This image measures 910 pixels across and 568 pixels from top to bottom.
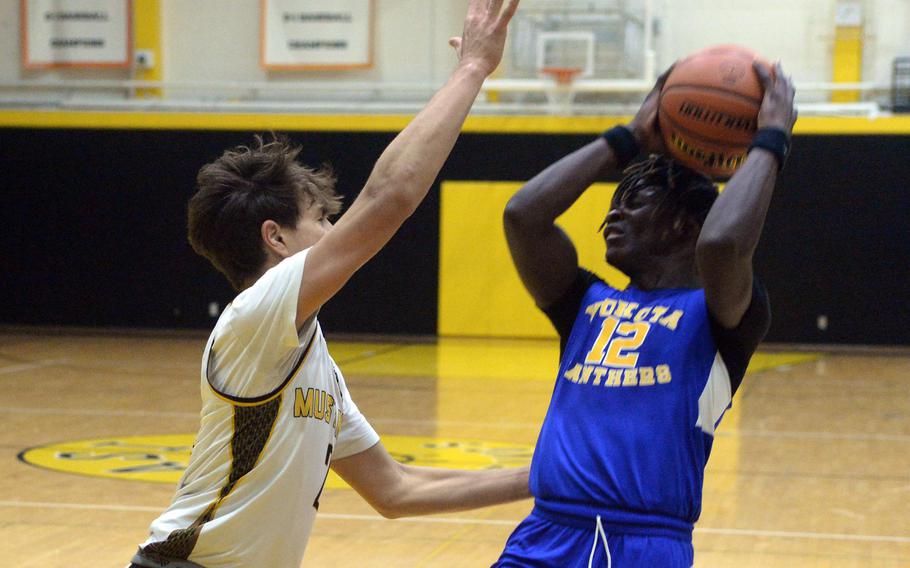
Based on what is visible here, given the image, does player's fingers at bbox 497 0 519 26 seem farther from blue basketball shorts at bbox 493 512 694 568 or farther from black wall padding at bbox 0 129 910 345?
black wall padding at bbox 0 129 910 345

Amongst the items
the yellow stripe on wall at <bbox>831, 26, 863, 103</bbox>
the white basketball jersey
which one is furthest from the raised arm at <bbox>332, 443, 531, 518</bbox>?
the yellow stripe on wall at <bbox>831, 26, 863, 103</bbox>

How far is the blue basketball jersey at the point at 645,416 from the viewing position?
229cm

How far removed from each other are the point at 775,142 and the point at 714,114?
0.25m

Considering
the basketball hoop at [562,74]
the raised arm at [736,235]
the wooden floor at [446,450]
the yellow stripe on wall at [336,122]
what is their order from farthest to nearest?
the basketball hoop at [562,74], the yellow stripe on wall at [336,122], the wooden floor at [446,450], the raised arm at [736,235]

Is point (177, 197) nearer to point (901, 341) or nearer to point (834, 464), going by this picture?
point (901, 341)

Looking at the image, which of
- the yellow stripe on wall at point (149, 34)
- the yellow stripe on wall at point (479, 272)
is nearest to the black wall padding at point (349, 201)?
the yellow stripe on wall at point (479, 272)

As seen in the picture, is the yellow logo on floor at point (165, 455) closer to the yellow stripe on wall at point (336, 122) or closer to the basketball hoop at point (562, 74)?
the yellow stripe on wall at point (336, 122)

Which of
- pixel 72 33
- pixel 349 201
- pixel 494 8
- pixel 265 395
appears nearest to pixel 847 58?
pixel 349 201

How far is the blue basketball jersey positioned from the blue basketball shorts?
0.02 meters

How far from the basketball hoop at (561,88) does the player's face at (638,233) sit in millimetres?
11592

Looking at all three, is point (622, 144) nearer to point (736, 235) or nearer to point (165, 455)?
point (736, 235)

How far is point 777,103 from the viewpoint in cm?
237

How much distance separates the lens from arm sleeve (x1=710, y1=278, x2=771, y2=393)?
230cm

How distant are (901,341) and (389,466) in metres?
11.8
